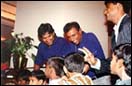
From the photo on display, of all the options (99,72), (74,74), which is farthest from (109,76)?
(74,74)

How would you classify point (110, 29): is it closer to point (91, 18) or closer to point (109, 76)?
point (91, 18)

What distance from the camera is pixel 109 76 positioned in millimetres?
1265

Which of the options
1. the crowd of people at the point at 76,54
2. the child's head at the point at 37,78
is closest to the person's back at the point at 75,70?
the crowd of people at the point at 76,54

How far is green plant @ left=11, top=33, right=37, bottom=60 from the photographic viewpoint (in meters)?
1.35

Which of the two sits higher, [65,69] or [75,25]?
[75,25]

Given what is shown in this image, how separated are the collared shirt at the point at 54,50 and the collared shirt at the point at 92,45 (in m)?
0.06

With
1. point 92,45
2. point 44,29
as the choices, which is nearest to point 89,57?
point 92,45

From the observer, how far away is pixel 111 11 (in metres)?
1.31

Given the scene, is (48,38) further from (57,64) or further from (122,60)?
(122,60)

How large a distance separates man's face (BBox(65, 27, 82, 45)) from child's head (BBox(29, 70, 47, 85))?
25cm

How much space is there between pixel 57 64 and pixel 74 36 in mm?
183

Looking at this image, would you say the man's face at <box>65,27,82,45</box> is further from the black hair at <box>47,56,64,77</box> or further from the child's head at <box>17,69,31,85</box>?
the child's head at <box>17,69,31,85</box>

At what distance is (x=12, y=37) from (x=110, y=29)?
56cm

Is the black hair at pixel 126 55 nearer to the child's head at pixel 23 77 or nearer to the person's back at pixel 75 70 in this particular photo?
the person's back at pixel 75 70
